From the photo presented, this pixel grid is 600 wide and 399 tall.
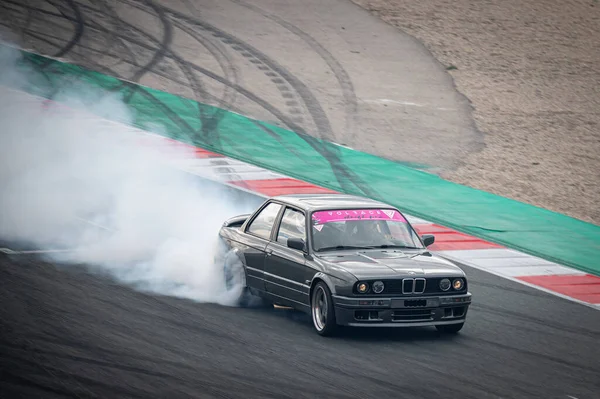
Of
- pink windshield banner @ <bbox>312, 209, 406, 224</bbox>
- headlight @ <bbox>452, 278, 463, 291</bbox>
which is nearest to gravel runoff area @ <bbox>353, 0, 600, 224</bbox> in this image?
pink windshield banner @ <bbox>312, 209, 406, 224</bbox>

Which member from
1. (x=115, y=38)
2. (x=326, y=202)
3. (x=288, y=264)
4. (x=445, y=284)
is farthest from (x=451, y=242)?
(x=115, y=38)

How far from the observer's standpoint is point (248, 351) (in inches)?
355

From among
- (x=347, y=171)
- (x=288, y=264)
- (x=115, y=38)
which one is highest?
(x=115, y=38)

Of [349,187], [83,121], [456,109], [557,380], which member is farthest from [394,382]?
[456,109]

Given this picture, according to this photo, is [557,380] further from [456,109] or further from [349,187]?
[456,109]

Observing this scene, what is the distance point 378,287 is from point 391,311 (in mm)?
274

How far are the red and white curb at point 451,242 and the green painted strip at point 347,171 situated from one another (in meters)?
0.38

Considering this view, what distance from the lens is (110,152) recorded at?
18.2 meters

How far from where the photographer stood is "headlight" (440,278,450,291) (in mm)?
9672

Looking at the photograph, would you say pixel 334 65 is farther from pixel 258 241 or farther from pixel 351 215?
pixel 351 215

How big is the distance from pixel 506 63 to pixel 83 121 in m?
15.0

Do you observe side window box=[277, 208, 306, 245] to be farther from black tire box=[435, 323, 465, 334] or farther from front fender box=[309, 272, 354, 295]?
black tire box=[435, 323, 465, 334]

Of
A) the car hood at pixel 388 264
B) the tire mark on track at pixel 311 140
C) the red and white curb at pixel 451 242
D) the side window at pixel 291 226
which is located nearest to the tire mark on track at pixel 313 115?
the tire mark on track at pixel 311 140

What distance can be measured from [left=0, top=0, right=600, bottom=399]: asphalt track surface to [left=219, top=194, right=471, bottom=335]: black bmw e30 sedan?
292 millimetres
